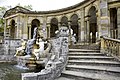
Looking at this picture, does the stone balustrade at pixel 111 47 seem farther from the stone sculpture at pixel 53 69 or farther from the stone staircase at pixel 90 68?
the stone sculpture at pixel 53 69

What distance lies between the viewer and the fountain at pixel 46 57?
20.2 ft

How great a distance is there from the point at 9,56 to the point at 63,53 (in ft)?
46.6

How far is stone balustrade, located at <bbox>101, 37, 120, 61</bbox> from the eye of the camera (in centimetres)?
757

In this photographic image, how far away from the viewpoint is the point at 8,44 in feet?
67.5

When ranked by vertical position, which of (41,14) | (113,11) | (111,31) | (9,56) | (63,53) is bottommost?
(9,56)

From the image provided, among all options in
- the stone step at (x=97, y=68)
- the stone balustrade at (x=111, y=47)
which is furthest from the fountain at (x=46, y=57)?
the stone balustrade at (x=111, y=47)

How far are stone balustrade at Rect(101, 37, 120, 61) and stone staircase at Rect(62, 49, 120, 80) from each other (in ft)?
1.07

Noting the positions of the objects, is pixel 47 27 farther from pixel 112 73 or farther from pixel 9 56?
pixel 112 73

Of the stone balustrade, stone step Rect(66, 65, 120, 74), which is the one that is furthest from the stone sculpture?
the stone balustrade

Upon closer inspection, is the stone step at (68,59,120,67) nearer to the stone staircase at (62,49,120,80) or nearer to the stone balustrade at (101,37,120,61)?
the stone staircase at (62,49,120,80)

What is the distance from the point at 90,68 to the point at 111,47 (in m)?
2.44

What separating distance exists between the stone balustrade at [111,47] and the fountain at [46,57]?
2431 millimetres

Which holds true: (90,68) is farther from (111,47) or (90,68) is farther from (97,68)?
(111,47)

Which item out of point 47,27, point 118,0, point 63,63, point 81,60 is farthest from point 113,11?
point 47,27
